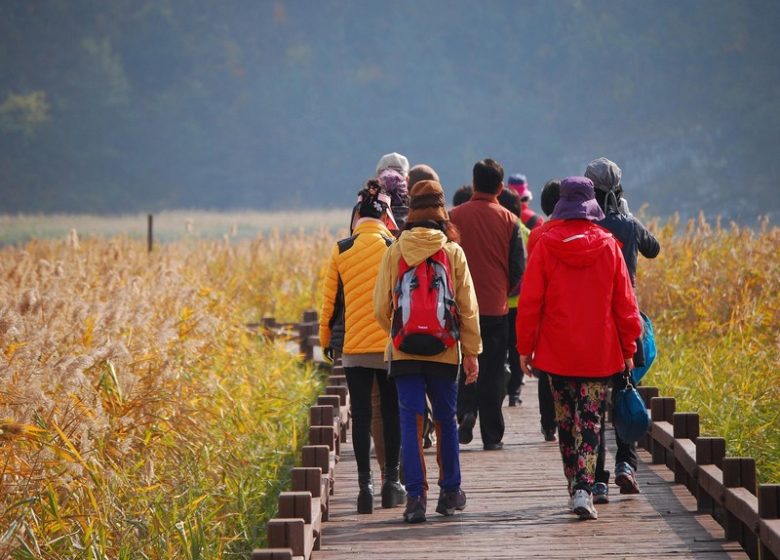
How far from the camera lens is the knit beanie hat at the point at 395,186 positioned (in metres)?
7.18

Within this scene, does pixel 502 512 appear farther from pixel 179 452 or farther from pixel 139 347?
pixel 139 347

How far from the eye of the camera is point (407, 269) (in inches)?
241

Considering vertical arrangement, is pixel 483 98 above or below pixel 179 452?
above

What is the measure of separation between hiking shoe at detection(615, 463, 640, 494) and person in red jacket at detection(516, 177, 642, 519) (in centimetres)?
45

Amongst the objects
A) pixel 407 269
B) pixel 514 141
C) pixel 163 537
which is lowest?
pixel 163 537

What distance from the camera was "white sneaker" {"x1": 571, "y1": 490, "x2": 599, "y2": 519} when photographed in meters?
6.18

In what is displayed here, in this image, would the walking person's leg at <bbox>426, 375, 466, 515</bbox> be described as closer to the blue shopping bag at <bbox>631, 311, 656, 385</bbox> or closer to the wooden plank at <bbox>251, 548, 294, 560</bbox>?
the blue shopping bag at <bbox>631, 311, 656, 385</bbox>

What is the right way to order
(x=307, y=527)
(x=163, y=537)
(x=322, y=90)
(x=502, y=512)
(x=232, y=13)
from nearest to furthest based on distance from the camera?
(x=307, y=527) → (x=163, y=537) → (x=502, y=512) → (x=322, y=90) → (x=232, y=13)

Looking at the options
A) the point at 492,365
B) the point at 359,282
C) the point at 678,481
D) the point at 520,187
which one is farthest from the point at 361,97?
the point at 359,282

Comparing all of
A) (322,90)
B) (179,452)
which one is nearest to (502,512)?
(179,452)

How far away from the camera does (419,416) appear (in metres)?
6.23

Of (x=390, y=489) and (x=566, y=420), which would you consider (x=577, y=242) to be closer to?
(x=566, y=420)

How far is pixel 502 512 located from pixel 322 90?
7764cm

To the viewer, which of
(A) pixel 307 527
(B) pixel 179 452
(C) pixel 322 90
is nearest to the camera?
(A) pixel 307 527
